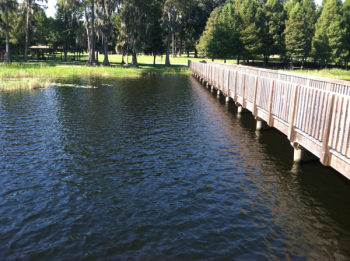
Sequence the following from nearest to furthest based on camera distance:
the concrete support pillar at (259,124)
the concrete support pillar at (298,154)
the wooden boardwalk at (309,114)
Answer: the wooden boardwalk at (309,114)
the concrete support pillar at (298,154)
the concrete support pillar at (259,124)

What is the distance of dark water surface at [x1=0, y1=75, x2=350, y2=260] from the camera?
7082 mm

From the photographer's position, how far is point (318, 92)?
10.3m

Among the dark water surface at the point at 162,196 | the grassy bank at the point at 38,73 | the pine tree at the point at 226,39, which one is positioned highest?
the pine tree at the point at 226,39

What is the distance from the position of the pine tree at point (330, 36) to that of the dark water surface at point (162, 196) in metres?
63.9

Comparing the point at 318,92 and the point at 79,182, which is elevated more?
the point at 318,92

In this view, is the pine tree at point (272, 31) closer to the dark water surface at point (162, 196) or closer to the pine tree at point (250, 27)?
the pine tree at point (250, 27)

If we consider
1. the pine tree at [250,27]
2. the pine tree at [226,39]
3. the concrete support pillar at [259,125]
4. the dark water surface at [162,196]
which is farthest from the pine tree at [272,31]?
the dark water surface at [162,196]

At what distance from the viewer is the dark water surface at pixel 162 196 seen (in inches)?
279

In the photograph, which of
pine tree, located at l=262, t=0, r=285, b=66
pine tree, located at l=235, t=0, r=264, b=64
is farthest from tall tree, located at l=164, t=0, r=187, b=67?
pine tree, located at l=262, t=0, r=285, b=66

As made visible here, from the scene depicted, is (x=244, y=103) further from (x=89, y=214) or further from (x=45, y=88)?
(x=45, y=88)

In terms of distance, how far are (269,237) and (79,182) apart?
20.7 feet

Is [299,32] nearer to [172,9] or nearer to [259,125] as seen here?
[172,9]

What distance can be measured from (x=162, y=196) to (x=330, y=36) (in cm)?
7509

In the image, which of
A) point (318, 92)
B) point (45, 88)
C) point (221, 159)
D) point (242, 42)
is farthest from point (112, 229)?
point (242, 42)
